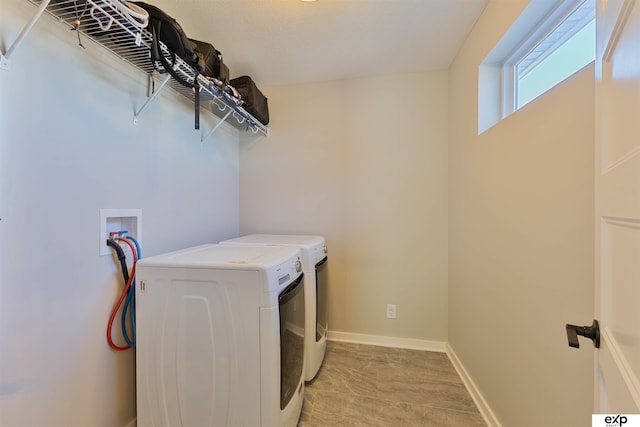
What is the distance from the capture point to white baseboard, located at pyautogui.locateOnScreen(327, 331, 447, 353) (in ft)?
6.97

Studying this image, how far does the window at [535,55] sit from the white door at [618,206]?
54 centimetres

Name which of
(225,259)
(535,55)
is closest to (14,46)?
(225,259)

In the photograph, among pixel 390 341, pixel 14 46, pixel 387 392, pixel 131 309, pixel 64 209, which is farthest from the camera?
pixel 390 341

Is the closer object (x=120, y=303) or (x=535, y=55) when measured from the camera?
(x=120, y=303)

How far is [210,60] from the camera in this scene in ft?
4.91

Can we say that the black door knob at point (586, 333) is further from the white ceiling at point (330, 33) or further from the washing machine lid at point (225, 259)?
the white ceiling at point (330, 33)

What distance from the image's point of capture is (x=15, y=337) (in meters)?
0.85

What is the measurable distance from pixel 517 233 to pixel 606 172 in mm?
675

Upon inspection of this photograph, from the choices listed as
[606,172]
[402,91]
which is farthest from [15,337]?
[402,91]

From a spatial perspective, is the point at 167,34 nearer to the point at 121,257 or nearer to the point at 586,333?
the point at 121,257

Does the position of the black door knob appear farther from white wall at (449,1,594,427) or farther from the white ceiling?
the white ceiling

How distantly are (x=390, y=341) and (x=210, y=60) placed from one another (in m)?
2.53

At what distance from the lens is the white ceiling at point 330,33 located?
1.44m

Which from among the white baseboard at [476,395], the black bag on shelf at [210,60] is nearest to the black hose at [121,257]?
the black bag on shelf at [210,60]
